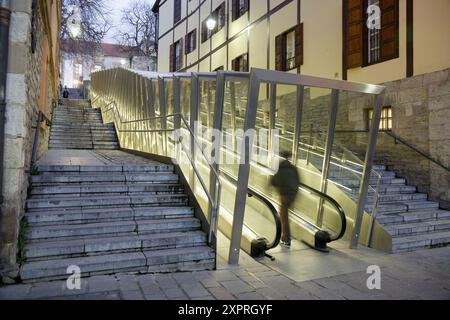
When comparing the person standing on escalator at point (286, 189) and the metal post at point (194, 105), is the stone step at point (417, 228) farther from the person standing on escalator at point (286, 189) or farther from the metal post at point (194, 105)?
the metal post at point (194, 105)

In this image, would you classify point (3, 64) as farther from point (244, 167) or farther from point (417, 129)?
point (417, 129)

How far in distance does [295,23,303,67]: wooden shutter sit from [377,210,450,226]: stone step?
6.66 metres

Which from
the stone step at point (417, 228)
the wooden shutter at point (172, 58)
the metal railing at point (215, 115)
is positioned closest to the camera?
the metal railing at point (215, 115)

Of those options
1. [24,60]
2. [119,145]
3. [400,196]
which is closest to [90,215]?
[24,60]

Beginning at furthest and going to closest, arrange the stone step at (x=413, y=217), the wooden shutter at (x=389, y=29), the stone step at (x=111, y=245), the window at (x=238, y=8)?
the window at (x=238, y=8), the wooden shutter at (x=389, y=29), the stone step at (x=413, y=217), the stone step at (x=111, y=245)

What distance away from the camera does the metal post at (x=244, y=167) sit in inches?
190

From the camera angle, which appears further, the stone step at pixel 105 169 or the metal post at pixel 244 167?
the stone step at pixel 105 169

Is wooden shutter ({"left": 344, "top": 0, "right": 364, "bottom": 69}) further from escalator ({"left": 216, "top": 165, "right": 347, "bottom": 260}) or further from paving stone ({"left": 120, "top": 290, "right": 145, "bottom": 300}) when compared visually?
paving stone ({"left": 120, "top": 290, "right": 145, "bottom": 300})

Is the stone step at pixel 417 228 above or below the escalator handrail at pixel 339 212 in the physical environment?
below

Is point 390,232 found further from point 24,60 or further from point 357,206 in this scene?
point 24,60

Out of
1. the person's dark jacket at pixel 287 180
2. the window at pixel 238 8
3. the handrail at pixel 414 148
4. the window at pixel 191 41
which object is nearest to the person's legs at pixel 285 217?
the person's dark jacket at pixel 287 180

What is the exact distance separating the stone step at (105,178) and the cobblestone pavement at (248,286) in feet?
5.48

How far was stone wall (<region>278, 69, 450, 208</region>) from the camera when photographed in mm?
7930

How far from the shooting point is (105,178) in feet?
18.9
